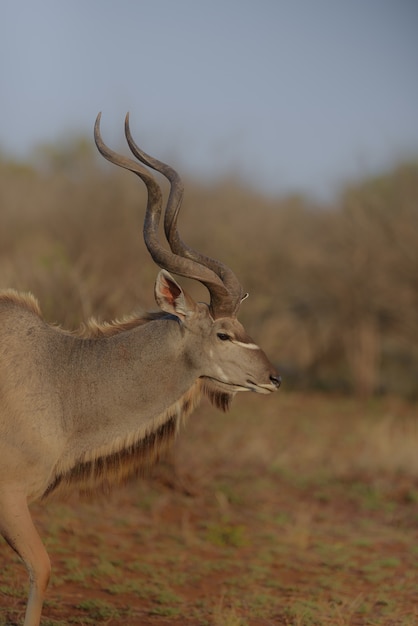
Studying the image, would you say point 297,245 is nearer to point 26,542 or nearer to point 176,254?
point 176,254

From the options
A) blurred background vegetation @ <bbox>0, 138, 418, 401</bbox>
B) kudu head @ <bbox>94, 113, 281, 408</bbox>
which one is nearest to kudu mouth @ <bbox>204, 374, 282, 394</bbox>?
kudu head @ <bbox>94, 113, 281, 408</bbox>

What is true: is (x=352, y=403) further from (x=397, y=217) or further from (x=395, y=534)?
(x=395, y=534)

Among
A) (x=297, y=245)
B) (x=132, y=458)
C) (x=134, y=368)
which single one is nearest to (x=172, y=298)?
(x=134, y=368)

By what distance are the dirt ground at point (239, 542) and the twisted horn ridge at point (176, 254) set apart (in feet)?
6.35

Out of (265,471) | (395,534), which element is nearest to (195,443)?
(265,471)

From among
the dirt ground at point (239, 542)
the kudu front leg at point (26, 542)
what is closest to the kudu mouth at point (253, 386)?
the kudu front leg at point (26, 542)

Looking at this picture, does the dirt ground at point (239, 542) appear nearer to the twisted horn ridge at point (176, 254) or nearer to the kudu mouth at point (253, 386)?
the kudu mouth at point (253, 386)

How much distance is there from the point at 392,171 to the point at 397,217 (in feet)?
3.68

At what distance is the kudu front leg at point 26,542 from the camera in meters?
4.35

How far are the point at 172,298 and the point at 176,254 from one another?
0.84 ft

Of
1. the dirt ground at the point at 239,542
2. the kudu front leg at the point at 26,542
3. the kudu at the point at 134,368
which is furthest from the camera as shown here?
the dirt ground at the point at 239,542

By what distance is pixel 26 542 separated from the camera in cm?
437

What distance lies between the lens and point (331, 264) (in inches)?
776

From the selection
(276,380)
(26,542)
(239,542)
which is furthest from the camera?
(239,542)
